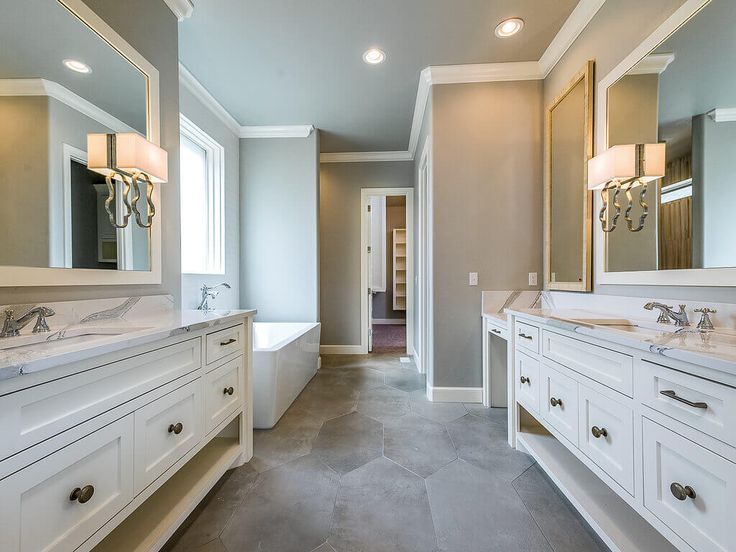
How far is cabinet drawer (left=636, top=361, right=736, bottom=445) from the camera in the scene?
69 cm

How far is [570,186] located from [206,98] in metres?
3.11

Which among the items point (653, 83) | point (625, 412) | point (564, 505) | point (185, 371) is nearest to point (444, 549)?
point (564, 505)

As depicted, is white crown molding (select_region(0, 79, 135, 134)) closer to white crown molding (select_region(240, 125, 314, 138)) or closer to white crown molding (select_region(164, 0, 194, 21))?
white crown molding (select_region(164, 0, 194, 21))

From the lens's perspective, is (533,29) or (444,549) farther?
(533,29)

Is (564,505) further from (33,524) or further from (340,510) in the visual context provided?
(33,524)

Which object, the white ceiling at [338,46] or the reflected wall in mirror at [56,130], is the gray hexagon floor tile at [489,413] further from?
the white ceiling at [338,46]

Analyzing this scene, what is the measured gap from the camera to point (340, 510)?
4.42 ft

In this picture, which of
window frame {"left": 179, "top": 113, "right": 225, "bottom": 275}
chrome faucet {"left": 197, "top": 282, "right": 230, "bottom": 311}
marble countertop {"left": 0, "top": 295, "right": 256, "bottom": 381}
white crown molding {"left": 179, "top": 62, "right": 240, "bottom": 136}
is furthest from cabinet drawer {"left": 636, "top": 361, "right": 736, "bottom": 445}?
white crown molding {"left": 179, "top": 62, "right": 240, "bottom": 136}

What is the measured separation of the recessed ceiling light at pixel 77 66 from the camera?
1.25 meters

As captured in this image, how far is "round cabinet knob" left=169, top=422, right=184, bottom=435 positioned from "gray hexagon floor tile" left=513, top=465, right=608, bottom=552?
4.84 ft

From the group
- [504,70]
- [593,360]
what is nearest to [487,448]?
[593,360]

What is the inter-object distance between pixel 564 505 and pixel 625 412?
715 millimetres

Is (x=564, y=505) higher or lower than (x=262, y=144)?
lower

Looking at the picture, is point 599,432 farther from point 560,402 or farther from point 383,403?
point 383,403
